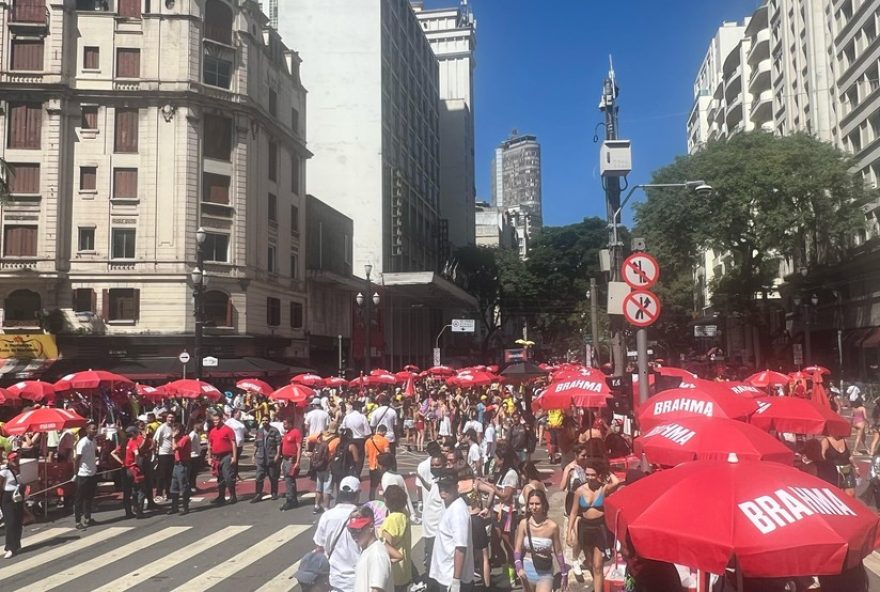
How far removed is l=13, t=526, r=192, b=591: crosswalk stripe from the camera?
962 centimetres

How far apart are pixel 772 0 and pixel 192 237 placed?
44.0 meters

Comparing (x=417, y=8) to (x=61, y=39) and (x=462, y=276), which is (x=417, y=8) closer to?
(x=462, y=276)

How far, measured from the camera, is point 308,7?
52.4 metres

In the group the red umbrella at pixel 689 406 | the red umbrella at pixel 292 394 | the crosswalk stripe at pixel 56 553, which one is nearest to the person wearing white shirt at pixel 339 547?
the red umbrella at pixel 689 406

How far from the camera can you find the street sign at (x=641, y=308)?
1025 cm

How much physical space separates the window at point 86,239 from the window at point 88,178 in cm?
183

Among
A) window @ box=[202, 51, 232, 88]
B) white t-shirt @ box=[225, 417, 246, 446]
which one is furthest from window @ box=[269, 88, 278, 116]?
white t-shirt @ box=[225, 417, 246, 446]

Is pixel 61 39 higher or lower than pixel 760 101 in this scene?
lower

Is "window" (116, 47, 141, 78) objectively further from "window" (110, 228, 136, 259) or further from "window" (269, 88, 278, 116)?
"window" (110, 228, 136, 259)

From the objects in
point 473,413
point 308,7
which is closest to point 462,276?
point 308,7

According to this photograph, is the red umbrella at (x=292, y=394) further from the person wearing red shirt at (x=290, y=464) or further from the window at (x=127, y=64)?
the window at (x=127, y=64)

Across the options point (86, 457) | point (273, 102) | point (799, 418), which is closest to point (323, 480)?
point (86, 457)

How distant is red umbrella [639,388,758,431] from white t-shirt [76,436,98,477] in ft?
30.5

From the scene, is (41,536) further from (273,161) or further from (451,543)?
(273,161)
